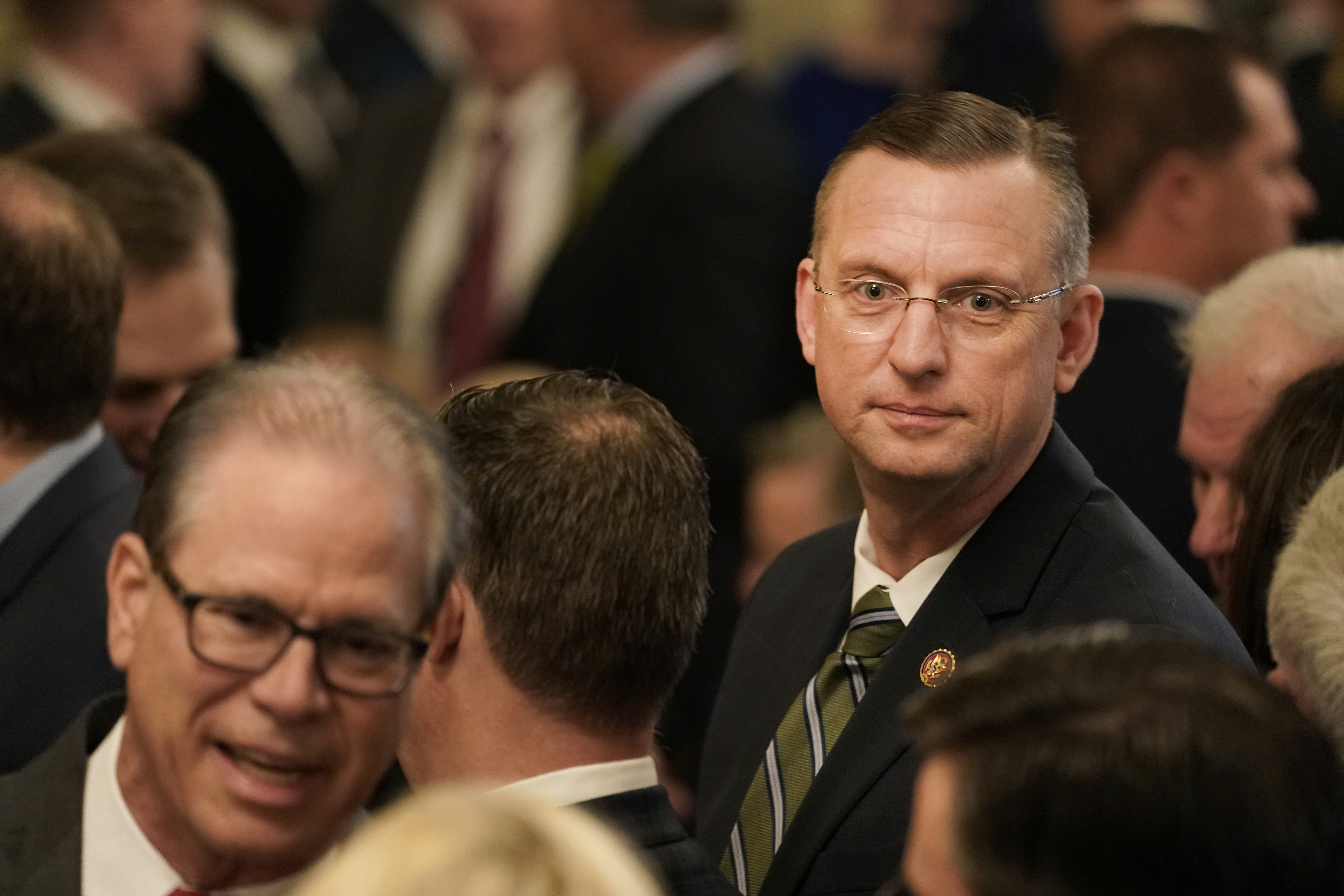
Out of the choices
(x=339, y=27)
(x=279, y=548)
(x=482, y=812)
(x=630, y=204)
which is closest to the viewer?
(x=482, y=812)

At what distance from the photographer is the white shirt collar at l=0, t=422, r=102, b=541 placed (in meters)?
3.03

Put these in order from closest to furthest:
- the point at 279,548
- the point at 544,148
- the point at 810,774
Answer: the point at 279,548 → the point at 810,774 → the point at 544,148

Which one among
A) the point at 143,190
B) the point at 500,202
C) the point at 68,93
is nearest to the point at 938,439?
the point at 143,190

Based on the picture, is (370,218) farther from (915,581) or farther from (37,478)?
(915,581)

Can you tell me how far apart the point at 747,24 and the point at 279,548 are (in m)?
6.06

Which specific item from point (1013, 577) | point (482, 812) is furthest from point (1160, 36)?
point (482, 812)

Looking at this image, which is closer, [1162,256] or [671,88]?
[1162,256]

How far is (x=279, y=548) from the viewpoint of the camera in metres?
2.15

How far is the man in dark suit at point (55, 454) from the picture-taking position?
2895 millimetres

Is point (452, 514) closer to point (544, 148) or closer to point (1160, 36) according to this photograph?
point (1160, 36)

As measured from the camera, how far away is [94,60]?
5969 mm

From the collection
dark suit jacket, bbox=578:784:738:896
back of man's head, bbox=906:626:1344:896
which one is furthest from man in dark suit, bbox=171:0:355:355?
back of man's head, bbox=906:626:1344:896

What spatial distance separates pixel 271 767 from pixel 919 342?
104 cm

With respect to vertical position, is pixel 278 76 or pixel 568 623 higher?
pixel 568 623
